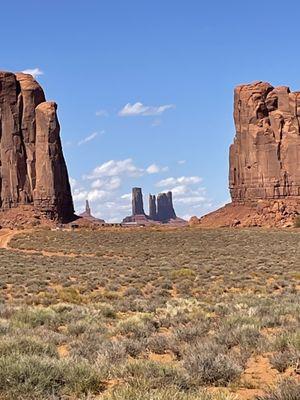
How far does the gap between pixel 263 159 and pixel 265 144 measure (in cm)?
269

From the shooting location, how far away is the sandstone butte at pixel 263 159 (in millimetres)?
82625

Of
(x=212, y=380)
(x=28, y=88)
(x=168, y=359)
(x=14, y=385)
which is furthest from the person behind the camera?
(x=28, y=88)

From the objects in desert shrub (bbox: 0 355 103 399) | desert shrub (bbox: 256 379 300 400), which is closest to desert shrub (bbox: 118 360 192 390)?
desert shrub (bbox: 0 355 103 399)

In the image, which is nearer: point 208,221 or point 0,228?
point 0,228

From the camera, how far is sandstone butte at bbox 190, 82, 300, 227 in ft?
271

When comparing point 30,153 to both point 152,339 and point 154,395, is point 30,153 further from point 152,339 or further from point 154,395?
point 154,395

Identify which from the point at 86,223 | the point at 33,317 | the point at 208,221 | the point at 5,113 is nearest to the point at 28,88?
the point at 5,113

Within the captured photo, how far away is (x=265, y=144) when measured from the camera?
8919 cm

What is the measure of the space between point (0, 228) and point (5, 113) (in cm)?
2379

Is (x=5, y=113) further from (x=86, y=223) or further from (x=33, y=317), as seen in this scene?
(x=33, y=317)

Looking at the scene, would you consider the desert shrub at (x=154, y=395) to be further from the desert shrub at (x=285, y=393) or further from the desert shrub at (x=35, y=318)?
the desert shrub at (x=35, y=318)

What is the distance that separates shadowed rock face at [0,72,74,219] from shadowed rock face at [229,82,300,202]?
105 feet

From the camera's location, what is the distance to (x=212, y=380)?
6.99 metres

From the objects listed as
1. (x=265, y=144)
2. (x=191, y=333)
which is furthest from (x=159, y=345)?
(x=265, y=144)
